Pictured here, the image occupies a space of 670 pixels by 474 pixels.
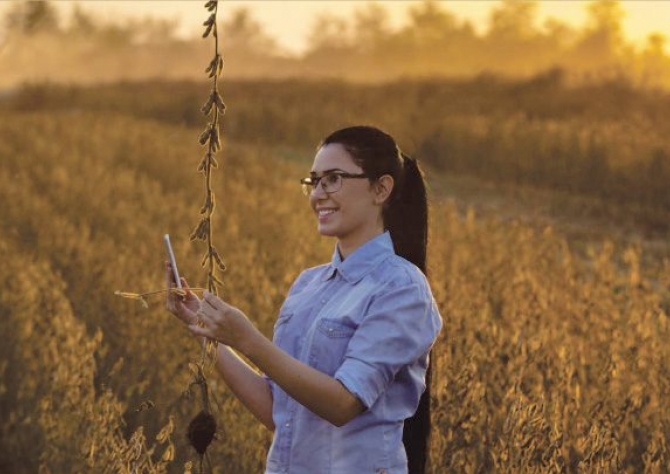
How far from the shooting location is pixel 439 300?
5.58 meters

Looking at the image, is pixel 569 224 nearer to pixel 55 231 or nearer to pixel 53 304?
pixel 55 231

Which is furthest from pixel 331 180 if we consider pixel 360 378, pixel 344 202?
pixel 360 378

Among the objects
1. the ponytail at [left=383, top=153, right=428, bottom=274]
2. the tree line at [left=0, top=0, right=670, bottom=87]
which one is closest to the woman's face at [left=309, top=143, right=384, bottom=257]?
the ponytail at [left=383, top=153, right=428, bottom=274]

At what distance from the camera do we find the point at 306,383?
2521 mm

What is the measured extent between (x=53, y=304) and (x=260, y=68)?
487 ft

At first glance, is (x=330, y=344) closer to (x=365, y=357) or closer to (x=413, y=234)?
(x=365, y=357)

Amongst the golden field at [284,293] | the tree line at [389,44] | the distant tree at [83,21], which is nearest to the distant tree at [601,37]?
the tree line at [389,44]

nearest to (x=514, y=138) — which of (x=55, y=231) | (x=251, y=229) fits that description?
(x=251, y=229)

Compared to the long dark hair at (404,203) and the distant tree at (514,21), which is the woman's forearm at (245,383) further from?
the distant tree at (514,21)

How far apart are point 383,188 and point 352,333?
32 centimetres

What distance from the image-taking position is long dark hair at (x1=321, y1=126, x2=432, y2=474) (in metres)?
2.78

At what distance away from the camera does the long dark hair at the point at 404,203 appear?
2781mm

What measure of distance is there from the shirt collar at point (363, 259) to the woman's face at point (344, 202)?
0.03m

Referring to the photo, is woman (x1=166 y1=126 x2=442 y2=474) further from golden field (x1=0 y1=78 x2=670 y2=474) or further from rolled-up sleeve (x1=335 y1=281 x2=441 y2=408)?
golden field (x1=0 y1=78 x2=670 y2=474)
